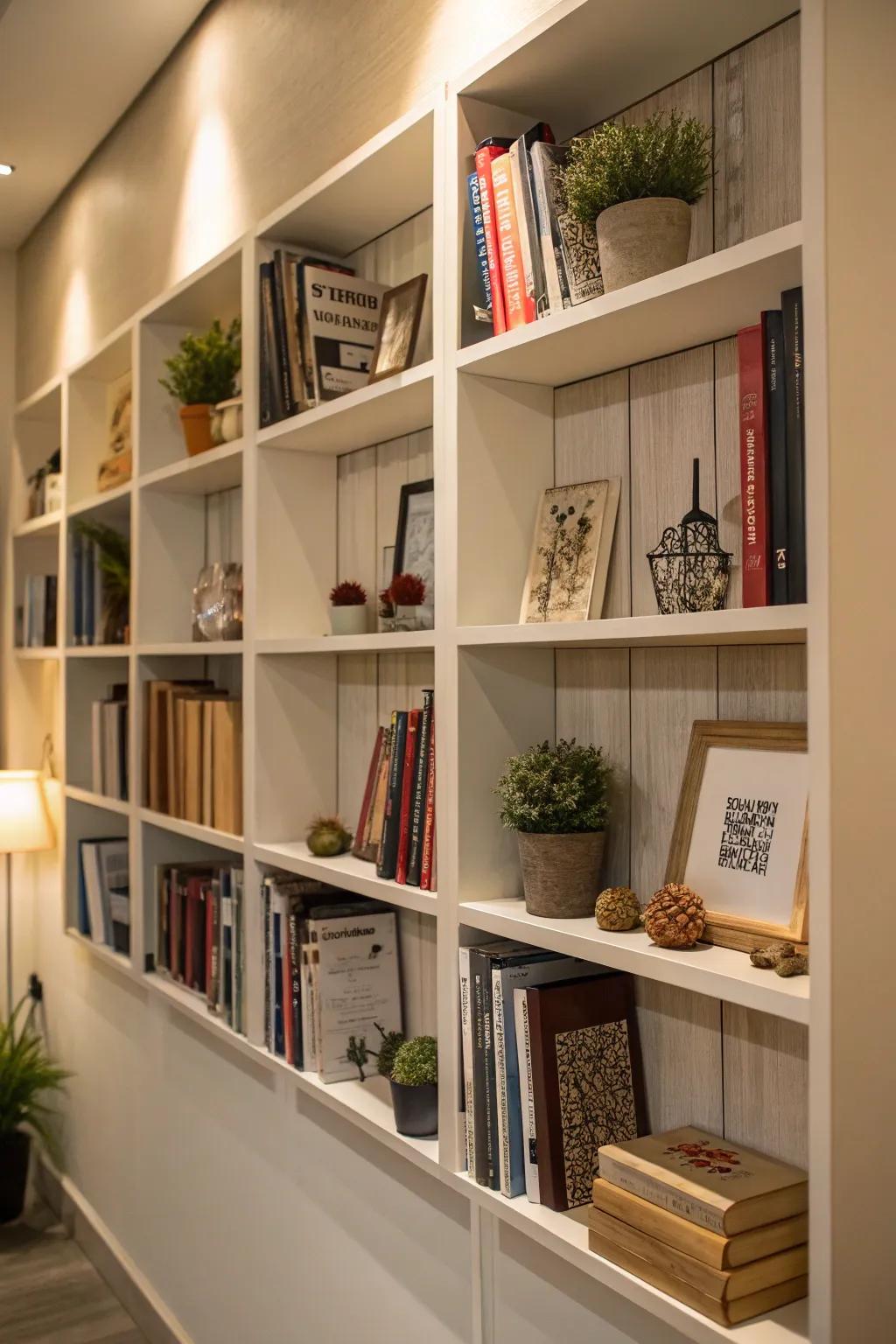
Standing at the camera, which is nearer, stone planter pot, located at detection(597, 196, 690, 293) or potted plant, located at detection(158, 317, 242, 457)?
stone planter pot, located at detection(597, 196, 690, 293)

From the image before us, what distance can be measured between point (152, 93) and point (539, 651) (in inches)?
83.5

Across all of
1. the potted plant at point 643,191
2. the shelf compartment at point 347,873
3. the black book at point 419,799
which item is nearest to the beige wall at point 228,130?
the potted plant at point 643,191

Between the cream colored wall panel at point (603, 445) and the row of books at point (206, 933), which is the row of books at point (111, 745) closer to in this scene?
the row of books at point (206, 933)

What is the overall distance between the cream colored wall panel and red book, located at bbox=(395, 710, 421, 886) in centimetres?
34

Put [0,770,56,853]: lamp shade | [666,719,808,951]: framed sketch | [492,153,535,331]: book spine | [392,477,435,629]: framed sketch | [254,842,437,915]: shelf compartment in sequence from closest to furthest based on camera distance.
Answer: [666,719,808,951]: framed sketch, [492,153,535,331]: book spine, [254,842,437,915]: shelf compartment, [392,477,435,629]: framed sketch, [0,770,56,853]: lamp shade

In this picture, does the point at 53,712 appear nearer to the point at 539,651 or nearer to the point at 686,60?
the point at 539,651

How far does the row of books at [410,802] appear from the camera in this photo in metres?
1.63

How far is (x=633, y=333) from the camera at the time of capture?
4.37 ft

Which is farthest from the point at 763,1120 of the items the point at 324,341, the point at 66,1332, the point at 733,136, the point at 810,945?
the point at 66,1332

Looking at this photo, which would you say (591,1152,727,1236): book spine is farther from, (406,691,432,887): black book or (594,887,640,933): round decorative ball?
(406,691,432,887): black book

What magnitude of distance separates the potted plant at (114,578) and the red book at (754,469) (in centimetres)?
208

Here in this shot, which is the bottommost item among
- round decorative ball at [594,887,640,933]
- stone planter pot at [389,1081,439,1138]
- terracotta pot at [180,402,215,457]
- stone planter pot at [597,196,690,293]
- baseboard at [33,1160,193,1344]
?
baseboard at [33,1160,193,1344]

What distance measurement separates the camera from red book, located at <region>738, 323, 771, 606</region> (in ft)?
3.65

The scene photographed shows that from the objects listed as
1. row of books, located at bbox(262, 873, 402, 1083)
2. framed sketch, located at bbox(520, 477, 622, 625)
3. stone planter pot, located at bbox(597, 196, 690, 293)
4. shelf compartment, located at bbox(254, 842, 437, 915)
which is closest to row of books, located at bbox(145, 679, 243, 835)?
shelf compartment, located at bbox(254, 842, 437, 915)
